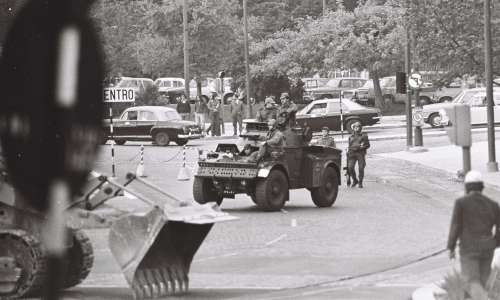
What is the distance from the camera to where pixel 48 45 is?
53.1 ft

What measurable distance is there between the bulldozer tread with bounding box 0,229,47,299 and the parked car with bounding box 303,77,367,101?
5887cm

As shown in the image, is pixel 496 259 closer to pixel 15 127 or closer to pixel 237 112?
pixel 15 127

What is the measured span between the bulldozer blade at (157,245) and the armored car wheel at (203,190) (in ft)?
35.7

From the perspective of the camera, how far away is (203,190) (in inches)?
1046

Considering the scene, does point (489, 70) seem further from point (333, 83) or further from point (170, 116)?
point (333, 83)

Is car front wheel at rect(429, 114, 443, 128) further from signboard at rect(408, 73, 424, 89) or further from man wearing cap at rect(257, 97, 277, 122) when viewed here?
man wearing cap at rect(257, 97, 277, 122)

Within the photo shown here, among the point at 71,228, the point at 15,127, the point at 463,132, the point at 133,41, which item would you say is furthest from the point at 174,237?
the point at 133,41

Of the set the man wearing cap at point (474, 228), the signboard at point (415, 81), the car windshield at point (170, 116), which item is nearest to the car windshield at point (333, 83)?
the car windshield at point (170, 116)

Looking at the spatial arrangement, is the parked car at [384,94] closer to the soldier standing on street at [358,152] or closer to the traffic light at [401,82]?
the traffic light at [401,82]

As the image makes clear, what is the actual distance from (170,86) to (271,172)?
53430mm

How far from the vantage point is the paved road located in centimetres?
1658

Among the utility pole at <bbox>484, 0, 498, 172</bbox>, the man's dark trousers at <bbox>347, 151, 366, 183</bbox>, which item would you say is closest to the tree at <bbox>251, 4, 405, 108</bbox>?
the utility pole at <bbox>484, 0, 498, 172</bbox>

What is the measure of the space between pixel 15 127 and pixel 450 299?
5.17m

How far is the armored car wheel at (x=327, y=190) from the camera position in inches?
1081
